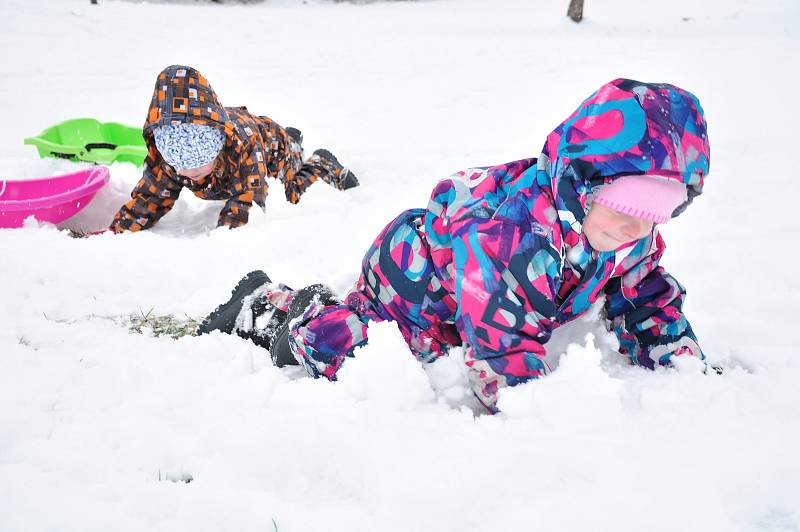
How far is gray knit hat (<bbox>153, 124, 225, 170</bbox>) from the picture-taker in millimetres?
2670

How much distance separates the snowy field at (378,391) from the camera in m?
1.00

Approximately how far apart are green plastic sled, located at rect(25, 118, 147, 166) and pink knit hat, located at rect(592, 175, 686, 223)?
320 cm

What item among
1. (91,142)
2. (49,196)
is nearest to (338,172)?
(49,196)

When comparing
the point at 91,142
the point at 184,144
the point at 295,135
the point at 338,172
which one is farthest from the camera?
the point at 91,142

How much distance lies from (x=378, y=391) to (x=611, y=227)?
688mm

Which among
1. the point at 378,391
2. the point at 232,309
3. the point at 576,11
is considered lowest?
the point at 232,309

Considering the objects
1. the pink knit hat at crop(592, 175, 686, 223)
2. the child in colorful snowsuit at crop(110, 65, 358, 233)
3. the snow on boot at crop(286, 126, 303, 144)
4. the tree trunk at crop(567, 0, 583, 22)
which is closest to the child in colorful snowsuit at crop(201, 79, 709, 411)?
the pink knit hat at crop(592, 175, 686, 223)

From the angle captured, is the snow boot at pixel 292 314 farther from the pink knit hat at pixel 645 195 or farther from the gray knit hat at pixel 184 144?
the gray knit hat at pixel 184 144

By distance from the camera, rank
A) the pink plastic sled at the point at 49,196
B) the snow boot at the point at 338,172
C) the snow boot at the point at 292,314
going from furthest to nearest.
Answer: the snow boot at the point at 338,172
the pink plastic sled at the point at 49,196
the snow boot at the point at 292,314

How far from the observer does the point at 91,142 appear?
3.88 m

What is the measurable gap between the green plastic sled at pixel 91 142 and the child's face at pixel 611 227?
3139 millimetres

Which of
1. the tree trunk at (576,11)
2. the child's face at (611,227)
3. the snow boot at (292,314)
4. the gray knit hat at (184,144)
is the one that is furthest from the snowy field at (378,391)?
the tree trunk at (576,11)

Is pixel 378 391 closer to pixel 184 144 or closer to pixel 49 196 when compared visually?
pixel 184 144

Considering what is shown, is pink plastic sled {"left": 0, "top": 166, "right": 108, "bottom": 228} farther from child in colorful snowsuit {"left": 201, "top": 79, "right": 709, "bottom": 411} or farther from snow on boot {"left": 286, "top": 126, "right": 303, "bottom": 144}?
child in colorful snowsuit {"left": 201, "top": 79, "right": 709, "bottom": 411}
